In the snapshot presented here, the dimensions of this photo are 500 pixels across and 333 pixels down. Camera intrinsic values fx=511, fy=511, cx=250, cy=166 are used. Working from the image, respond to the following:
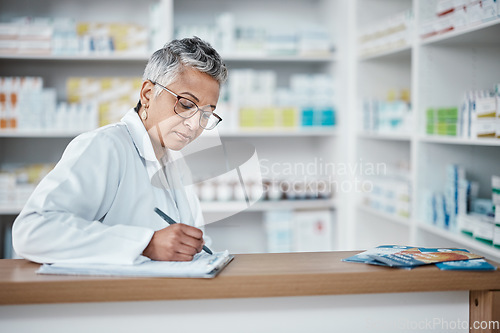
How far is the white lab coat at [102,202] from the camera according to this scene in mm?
1157

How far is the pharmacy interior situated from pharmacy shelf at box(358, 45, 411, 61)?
0.05 ft

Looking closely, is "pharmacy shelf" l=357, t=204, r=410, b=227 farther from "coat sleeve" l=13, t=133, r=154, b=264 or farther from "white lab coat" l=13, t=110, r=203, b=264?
"coat sleeve" l=13, t=133, r=154, b=264

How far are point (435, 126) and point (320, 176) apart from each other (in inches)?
52.9

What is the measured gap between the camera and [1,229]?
3.64 metres

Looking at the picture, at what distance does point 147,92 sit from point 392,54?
204 centimetres


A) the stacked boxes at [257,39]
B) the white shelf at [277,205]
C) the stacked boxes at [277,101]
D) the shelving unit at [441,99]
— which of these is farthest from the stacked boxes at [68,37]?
the shelving unit at [441,99]

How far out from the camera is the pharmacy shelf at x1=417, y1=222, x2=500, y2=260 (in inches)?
84.6

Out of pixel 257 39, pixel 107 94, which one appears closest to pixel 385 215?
pixel 257 39

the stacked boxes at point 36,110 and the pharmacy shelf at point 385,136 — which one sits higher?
the stacked boxes at point 36,110

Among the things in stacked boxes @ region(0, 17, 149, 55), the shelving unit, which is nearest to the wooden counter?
the shelving unit

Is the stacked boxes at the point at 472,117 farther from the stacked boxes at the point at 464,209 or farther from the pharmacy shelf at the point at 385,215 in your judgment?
the pharmacy shelf at the point at 385,215

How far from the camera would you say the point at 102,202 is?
1449 mm

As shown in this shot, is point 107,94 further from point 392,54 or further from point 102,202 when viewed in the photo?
point 102,202

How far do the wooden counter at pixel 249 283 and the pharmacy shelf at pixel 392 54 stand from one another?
6.63ft
